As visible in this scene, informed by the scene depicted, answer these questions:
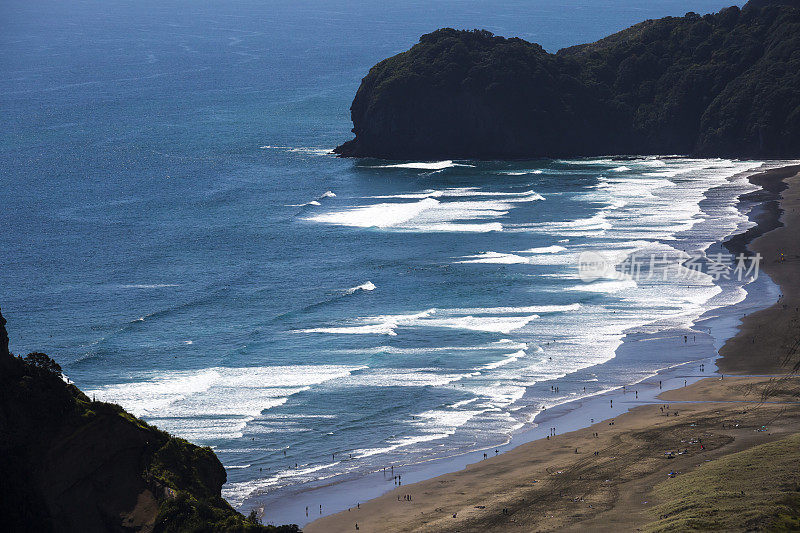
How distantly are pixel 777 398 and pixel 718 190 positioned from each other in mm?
73257

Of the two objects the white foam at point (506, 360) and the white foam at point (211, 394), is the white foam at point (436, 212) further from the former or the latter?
the white foam at point (211, 394)

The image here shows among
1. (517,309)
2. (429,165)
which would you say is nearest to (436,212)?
(429,165)

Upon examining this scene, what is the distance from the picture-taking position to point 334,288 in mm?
92750

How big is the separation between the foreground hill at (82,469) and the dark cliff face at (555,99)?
120512mm

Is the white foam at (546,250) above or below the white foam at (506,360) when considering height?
above

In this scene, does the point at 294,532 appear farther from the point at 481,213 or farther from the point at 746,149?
the point at 746,149

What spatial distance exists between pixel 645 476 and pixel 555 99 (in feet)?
378

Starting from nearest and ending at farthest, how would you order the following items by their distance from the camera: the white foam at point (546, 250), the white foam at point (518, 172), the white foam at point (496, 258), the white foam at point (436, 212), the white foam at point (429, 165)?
the white foam at point (496, 258) → the white foam at point (546, 250) → the white foam at point (436, 212) → the white foam at point (518, 172) → the white foam at point (429, 165)

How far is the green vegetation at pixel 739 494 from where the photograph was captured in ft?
133

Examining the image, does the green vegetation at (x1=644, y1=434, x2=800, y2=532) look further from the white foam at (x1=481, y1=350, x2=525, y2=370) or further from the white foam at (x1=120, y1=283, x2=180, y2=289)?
the white foam at (x1=120, y1=283, x2=180, y2=289)

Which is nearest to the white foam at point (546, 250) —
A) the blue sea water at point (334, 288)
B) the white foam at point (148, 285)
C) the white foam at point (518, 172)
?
the blue sea water at point (334, 288)

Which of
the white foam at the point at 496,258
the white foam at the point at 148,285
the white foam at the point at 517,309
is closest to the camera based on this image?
the white foam at the point at 517,309

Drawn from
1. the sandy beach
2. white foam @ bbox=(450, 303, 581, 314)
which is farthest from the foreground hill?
white foam @ bbox=(450, 303, 581, 314)

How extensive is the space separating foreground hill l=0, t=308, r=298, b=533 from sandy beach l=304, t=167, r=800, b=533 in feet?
38.1
